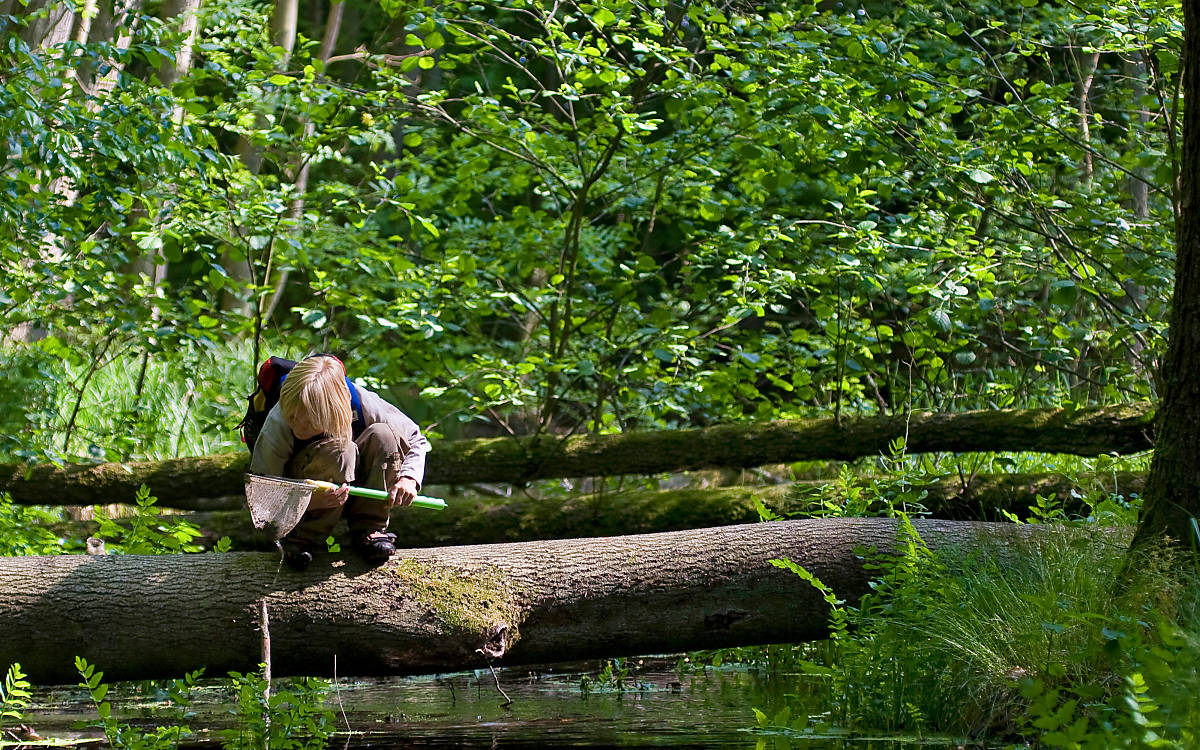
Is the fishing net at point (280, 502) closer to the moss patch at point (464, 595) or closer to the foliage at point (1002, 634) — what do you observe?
the moss patch at point (464, 595)

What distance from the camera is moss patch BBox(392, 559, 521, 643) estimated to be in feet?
14.3

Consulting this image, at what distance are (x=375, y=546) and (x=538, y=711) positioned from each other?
45.4 inches

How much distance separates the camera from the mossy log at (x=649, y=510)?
6.48 m

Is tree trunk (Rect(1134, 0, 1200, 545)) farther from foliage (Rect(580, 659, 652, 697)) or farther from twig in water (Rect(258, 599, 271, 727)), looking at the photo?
twig in water (Rect(258, 599, 271, 727))

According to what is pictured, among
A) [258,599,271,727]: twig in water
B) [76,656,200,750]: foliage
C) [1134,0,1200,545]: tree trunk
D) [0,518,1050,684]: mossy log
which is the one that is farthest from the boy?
[1134,0,1200,545]: tree trunk

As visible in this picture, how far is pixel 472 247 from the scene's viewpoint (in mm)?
8891

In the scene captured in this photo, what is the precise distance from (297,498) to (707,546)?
178cm

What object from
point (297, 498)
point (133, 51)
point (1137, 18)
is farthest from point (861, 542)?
point (133, 51)

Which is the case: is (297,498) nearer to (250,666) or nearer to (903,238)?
(250,666)

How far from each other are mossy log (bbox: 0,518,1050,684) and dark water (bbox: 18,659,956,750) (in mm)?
286

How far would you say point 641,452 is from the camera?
23.7 feet

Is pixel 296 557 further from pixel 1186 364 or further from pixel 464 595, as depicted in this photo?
pixel 1186 364

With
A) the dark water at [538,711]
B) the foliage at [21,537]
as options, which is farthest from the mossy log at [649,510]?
the dark water at [538,711]

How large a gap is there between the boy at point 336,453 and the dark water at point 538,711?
0.79 m
